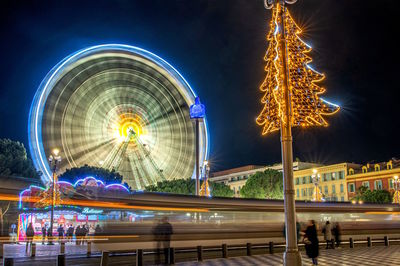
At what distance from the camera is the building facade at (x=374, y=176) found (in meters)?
62.9

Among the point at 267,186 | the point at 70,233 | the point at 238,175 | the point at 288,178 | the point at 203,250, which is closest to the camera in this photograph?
the point at 288,178

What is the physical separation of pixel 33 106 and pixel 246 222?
69.1 feet

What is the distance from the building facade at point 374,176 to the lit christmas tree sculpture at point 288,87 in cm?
5550

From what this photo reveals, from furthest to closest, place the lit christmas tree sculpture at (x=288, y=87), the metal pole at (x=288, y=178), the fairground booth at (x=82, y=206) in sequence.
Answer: the fairground booth at (x=82, y=206) → the lit christmas tree sculpture at (x=288, y=87) → the metal pole at (x=288, y=178)

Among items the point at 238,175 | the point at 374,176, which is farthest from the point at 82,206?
the point at 238,175

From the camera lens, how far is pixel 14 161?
158 feet

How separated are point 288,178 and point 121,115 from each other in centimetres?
3343

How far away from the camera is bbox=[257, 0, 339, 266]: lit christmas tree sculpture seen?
378 inches

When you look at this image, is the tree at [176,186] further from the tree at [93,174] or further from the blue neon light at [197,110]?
the blue neon light at [197,110]

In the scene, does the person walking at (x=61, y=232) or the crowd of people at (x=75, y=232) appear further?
the person walking at (x=61, y=232)

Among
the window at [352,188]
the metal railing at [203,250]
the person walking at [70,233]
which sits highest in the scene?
the window at [352,188]

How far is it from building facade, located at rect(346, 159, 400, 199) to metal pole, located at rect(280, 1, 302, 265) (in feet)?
184

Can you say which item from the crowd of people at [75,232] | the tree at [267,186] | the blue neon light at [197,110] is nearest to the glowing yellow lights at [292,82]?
the crowd of people at [75,232]

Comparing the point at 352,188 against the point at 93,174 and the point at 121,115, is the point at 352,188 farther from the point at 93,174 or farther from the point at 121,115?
the point at 121,115
